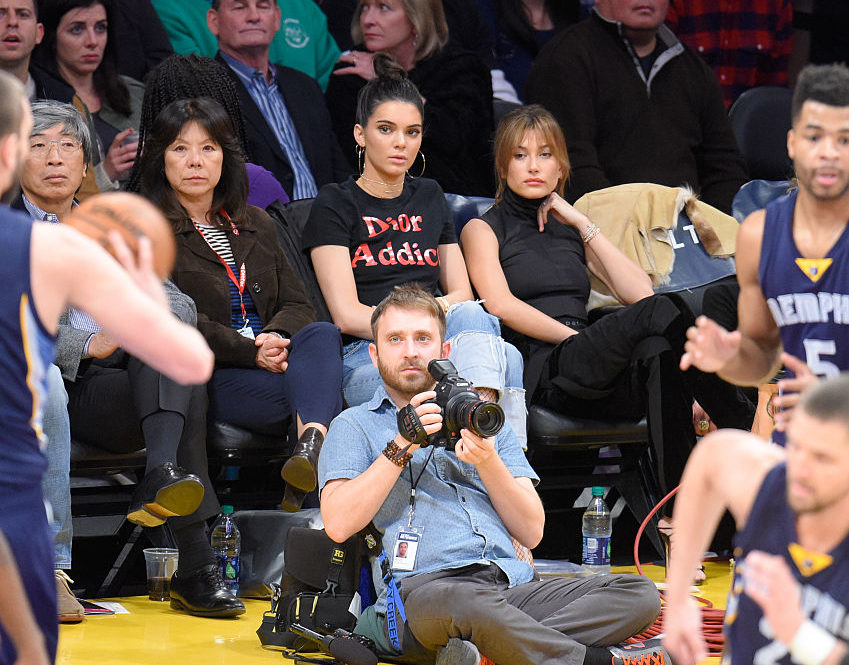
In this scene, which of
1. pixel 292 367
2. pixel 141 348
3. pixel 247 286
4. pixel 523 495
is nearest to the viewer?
pixel 141 348

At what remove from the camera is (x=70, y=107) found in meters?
4.61

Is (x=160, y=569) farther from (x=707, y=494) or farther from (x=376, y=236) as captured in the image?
(x=707, y=494)

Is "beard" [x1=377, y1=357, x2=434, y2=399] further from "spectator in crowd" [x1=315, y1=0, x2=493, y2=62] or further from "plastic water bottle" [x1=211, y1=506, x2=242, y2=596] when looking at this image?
"spectator in crowd" [x1=315, y1=0, x2=493, y2=62]

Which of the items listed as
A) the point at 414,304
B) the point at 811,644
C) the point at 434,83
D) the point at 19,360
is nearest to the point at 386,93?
the point at 434,83

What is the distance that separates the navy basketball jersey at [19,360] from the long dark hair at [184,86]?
277cm

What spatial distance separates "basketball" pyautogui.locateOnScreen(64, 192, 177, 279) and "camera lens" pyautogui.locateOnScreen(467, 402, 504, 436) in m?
1.45

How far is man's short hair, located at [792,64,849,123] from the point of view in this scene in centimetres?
260

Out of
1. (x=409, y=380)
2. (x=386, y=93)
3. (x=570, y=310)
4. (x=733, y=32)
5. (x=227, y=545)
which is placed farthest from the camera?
(x=733, y=32)

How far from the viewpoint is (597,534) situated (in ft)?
16.2

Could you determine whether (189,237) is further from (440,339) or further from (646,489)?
(646,489)

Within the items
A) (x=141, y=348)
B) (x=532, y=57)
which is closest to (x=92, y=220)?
(x=141, y=348)

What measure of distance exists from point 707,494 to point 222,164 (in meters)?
3.01

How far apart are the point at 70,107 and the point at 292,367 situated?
1.16 meters

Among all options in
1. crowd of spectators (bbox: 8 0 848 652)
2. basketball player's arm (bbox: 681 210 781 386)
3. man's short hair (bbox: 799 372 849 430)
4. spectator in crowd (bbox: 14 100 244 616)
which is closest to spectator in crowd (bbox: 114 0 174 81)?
crowd of spectators (bbox: 8 0 848 652)
